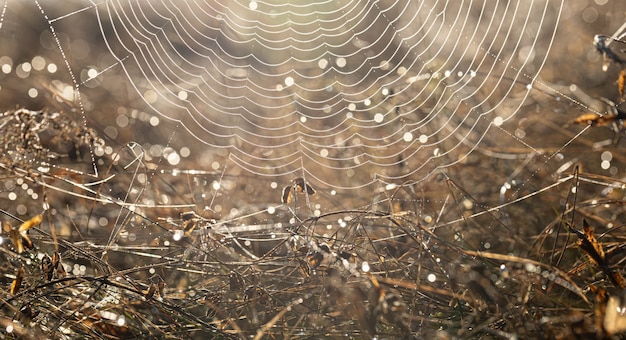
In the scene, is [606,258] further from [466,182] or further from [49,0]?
[49,0]

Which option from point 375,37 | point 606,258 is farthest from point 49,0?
point 606,258

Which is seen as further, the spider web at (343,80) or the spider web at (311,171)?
the spider web at (343,80)

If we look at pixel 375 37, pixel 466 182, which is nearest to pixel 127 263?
pixel 466 182

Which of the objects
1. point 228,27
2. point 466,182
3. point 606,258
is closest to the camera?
point 606,258

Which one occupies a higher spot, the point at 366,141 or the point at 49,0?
the point at 366,141

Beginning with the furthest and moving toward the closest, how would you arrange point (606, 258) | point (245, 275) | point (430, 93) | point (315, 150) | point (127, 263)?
point (315, 150) → point (430, 93) → point (127, 263) → point (245, 275) → point (606, 258)

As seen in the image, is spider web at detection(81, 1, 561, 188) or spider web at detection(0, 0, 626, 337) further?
spider web at detection(81, 1, 561, 188)

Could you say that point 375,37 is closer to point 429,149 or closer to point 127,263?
point 429,149

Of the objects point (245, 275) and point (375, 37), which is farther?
point (375, 37)

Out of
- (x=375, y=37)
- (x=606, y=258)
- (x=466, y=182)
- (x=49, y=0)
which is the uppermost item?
(x=606, y=258)

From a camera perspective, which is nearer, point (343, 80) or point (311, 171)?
point (311, 171)

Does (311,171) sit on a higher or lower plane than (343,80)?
higher
